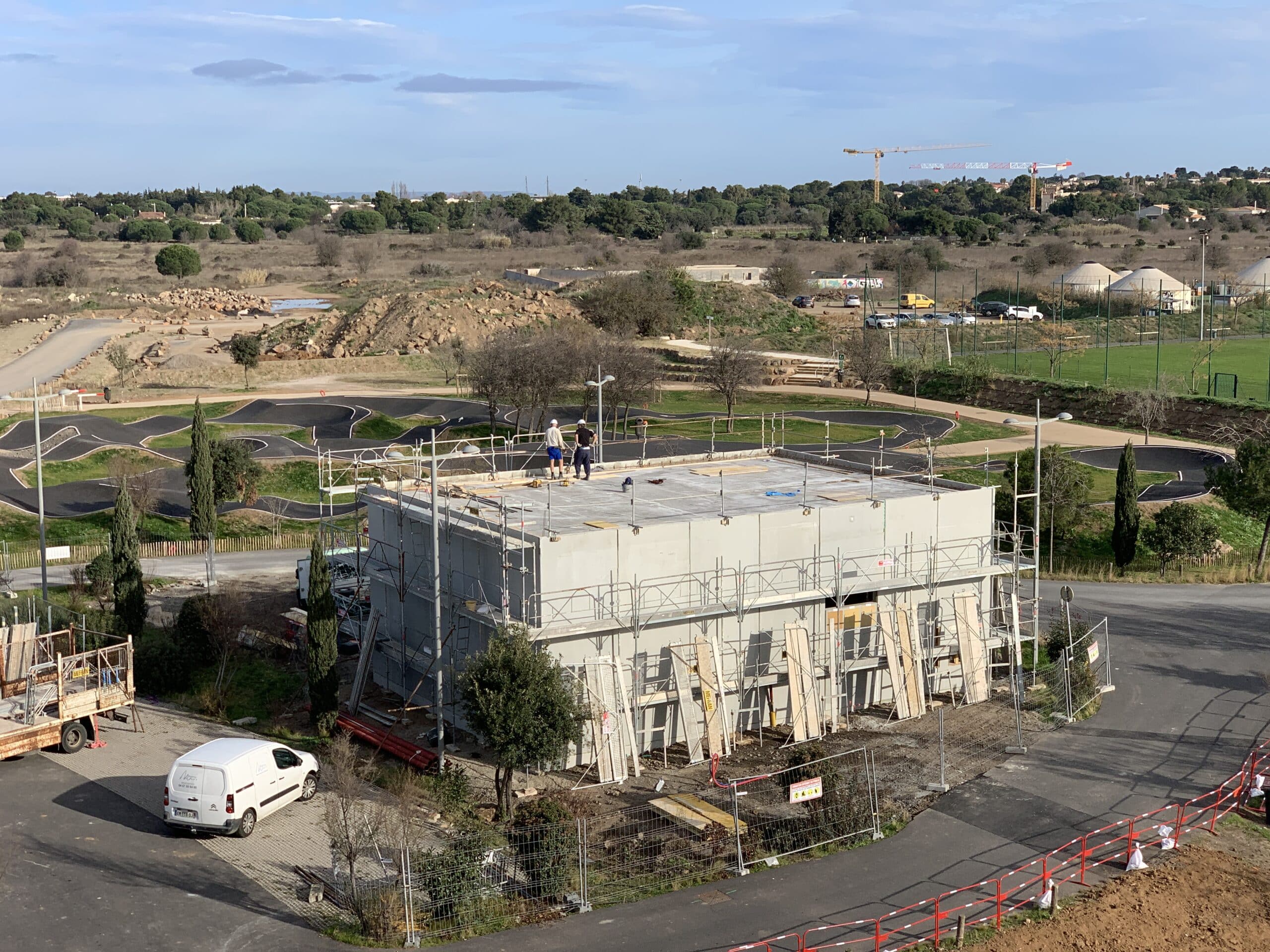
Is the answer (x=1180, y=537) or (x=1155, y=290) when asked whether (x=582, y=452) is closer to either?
(x=1180, y=537)

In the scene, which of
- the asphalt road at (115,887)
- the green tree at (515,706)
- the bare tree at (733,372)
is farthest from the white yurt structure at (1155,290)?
the asphalt road at (115,887)

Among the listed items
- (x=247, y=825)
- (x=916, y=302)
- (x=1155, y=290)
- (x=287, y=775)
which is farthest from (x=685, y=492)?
(x=1155, y=290)

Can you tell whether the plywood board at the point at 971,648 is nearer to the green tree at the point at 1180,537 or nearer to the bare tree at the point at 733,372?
the green tree at the point at 1180,537

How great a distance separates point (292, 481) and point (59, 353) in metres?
42.7

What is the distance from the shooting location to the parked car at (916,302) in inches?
4158

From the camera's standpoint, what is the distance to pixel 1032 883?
2142cm

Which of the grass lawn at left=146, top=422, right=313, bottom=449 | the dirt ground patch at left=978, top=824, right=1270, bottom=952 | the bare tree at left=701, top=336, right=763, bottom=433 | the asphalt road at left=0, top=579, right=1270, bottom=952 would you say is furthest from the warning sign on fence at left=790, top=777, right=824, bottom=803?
the bare tree at left=701, top=336, right=763, bottom=433

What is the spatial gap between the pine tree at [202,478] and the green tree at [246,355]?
111 feet

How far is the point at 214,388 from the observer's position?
75062 millimetres

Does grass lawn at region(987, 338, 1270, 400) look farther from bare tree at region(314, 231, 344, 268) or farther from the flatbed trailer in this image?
bare tree at region(314, 231, 344, 268)

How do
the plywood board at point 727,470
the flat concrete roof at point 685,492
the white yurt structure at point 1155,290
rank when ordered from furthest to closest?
the white yurt structure at point 1155,290, the plywood board at point 727,470, the flat concrete roof at point 685,492

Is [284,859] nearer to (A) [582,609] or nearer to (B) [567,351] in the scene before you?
(A) [582,609]

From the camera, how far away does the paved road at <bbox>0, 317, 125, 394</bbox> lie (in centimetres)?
7719

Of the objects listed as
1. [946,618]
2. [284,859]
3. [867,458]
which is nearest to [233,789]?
[284,859]
